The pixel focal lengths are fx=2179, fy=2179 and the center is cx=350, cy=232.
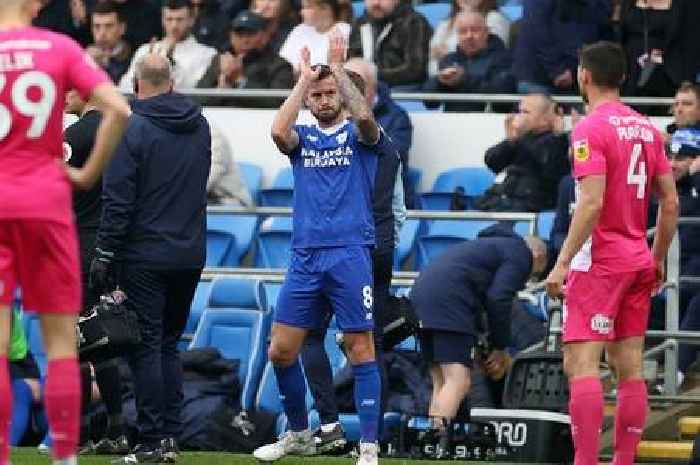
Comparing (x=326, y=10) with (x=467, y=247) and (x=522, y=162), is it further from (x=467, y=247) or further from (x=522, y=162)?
(x=467, y=247)

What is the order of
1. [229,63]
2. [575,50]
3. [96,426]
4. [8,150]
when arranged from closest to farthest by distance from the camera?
1. [8,150]
2. [96,426]
3. [575,50]
4. [229,63]

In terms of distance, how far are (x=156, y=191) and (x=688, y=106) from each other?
465 cm

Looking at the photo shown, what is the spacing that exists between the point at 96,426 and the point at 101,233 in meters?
2.45

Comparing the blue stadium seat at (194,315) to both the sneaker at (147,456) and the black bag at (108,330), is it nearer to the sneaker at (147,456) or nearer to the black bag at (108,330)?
the black bag at (108,330)

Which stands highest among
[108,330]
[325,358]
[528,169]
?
[528,169]

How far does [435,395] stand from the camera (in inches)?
536

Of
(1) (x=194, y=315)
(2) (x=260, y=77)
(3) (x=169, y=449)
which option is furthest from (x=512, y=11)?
(3) (x=169, y=449)

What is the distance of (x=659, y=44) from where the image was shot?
52.6 feet

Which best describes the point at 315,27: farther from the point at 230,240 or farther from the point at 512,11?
the point at 230,240

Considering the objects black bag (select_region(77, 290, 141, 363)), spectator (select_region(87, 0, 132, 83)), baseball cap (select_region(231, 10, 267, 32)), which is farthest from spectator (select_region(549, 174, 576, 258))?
spectator (select_region(87, 0, 132, 83))

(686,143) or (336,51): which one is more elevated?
(336,51)

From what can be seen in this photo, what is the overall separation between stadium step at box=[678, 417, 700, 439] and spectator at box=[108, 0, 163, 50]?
7287 millimetres

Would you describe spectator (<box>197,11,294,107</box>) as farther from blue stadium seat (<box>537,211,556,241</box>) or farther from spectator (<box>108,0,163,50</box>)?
blue stadium seat (<box>537,211,556,241</box>)

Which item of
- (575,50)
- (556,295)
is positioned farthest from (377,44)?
(556,295)
